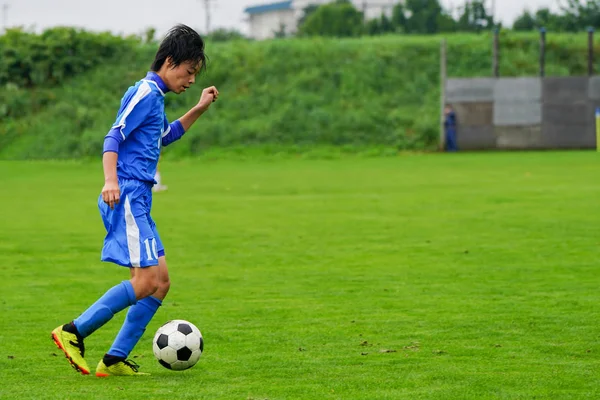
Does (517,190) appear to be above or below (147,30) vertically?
below

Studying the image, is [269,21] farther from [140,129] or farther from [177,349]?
[177,349]

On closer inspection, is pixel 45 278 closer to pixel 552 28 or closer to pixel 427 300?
pixel 427 300

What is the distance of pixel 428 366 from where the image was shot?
22.1 ft

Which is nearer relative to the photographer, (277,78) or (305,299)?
(305,299)

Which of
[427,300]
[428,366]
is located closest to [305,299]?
[427,300]

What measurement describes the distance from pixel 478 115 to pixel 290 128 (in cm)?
712

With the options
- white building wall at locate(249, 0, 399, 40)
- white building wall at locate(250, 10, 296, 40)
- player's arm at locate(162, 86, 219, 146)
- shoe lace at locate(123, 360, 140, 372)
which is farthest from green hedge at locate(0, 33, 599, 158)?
white building wall at locate(250, 10, 296, 40)

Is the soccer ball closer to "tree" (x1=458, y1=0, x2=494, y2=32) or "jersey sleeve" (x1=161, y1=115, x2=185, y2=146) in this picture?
"jersey sleeve" (x1=161, y1=115, x2=185, y2=146)

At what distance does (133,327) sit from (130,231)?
2.03 ft

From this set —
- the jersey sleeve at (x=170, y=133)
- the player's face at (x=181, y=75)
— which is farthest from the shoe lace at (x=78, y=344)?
the player's face at (x=181, y=75)

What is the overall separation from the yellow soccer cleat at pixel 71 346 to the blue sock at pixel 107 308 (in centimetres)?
6

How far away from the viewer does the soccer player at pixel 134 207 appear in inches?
251

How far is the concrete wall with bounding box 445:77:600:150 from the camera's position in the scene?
39.4 m

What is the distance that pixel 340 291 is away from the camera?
1026 cm
